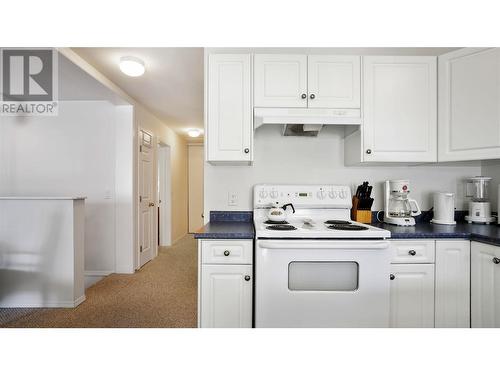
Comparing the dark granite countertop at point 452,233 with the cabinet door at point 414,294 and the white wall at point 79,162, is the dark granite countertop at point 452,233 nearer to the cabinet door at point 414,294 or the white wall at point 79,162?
the cabinet door at point 414,294

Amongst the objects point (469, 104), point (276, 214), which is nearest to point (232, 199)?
point (276, 214)

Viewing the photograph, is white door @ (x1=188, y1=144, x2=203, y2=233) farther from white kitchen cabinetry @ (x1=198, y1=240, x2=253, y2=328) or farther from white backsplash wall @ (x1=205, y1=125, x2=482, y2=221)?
white kitchen cabinetry @ (x1=198, y1=240, x2=253, y2=328)

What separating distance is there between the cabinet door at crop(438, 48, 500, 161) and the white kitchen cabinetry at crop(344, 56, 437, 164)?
7cm

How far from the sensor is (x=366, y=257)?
1589 millimetres

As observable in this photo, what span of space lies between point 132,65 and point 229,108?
1.19 m

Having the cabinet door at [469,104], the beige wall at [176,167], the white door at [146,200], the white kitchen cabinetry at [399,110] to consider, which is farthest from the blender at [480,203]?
the beige wall at [176,167]

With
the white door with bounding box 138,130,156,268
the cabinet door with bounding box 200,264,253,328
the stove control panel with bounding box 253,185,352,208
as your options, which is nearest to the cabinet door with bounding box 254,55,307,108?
the stove control panel with bounding box 253,185,352,208

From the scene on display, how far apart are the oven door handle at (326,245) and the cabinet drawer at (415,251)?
0.19 metres

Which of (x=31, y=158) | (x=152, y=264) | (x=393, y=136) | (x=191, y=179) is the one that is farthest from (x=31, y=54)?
(x=191, y=179)

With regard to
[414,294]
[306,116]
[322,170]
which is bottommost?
[414,294]

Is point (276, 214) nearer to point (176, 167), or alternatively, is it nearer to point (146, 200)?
point (146, 200)

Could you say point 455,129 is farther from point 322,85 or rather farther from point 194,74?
point 194,74

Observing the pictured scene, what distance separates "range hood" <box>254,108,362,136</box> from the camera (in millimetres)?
1876

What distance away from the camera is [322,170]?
229cm
